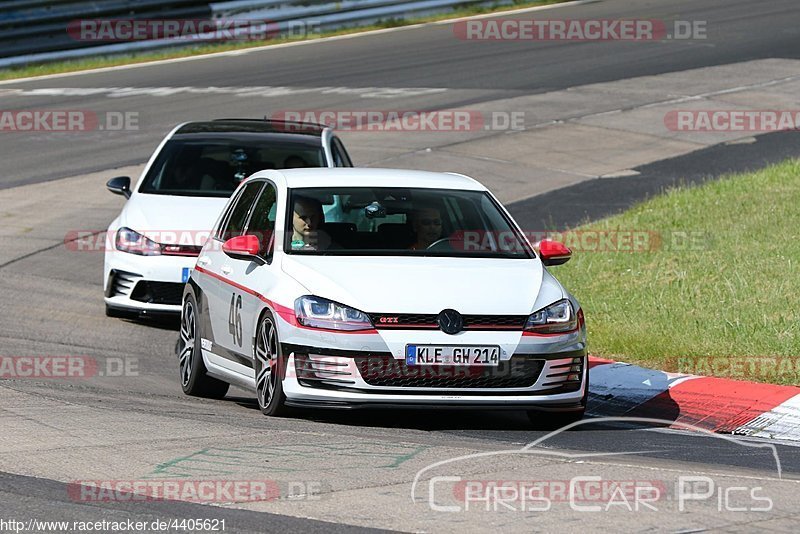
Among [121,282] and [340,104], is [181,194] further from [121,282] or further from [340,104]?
[340,104]

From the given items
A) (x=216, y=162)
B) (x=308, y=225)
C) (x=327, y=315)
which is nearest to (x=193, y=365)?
(x=308, y=225)

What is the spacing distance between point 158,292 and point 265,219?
347cm

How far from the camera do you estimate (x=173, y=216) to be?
13266mm

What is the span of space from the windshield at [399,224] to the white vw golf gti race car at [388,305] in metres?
0.01

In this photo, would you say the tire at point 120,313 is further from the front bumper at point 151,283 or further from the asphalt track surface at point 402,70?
the asphalt track surface at point 402,70

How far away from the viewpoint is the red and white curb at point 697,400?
908cm

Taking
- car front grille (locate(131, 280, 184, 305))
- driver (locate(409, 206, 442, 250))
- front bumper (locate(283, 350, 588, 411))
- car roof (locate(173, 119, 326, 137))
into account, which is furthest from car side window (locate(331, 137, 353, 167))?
front bumper (locate(283, 350, 588, 411))

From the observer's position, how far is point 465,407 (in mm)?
8461

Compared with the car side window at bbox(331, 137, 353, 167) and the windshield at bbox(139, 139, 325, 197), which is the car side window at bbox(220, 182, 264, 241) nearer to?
the windshield at bbox(139, 139, 325, 197)

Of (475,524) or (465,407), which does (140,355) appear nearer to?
(465,407)

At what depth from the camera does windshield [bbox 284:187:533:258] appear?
9.34m

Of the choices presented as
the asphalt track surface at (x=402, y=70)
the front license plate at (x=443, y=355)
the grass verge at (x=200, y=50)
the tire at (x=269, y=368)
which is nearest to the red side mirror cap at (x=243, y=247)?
the tire at (x=269, y=368)

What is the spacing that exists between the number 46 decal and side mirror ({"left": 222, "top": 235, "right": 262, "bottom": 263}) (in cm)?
27

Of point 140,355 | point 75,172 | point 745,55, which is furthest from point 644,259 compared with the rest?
point 745,55
